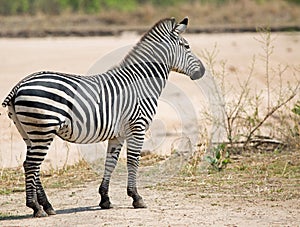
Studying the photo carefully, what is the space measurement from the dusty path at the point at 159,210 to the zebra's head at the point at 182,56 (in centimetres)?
135

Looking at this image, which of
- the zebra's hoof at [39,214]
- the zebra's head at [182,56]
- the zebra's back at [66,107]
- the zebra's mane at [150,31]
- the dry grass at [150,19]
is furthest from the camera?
the dry grass at [150,19]

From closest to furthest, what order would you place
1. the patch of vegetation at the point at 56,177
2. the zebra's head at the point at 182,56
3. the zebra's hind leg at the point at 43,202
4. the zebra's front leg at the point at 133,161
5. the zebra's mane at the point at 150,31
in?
1. the zebra's hind leg at the point at 43,202
2. the zebra's front leg at the point at 133,161
3. the zebra's mane at the point at 150,31
4. the zebra's head at the point at 182,56
5. the patch of vegetation at the point at 56,177

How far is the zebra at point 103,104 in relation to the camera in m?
6.71

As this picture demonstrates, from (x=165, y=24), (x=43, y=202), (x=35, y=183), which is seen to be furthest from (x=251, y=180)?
(x=35, y=183)

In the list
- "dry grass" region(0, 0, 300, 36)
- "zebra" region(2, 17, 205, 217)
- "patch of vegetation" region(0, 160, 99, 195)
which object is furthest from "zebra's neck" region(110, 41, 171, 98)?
"dry grass" region(0, 0, 300, 36)

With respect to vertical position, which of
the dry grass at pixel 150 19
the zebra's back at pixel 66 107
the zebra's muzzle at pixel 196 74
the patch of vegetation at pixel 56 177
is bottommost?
the patch of vegetation at pixel 56 177

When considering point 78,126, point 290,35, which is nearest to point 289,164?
point 78,126

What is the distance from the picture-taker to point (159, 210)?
7410mm

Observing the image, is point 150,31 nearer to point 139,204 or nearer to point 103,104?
point 103,104

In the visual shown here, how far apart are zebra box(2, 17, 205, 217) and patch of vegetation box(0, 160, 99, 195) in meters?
1.39

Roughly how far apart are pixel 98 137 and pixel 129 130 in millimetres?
379

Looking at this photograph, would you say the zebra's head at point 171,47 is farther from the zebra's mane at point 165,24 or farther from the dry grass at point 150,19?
the dry grass at point 150,19

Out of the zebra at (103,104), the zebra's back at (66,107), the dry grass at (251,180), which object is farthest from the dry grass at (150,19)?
the zebra's back at (66,107)

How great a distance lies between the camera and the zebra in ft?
22.0
